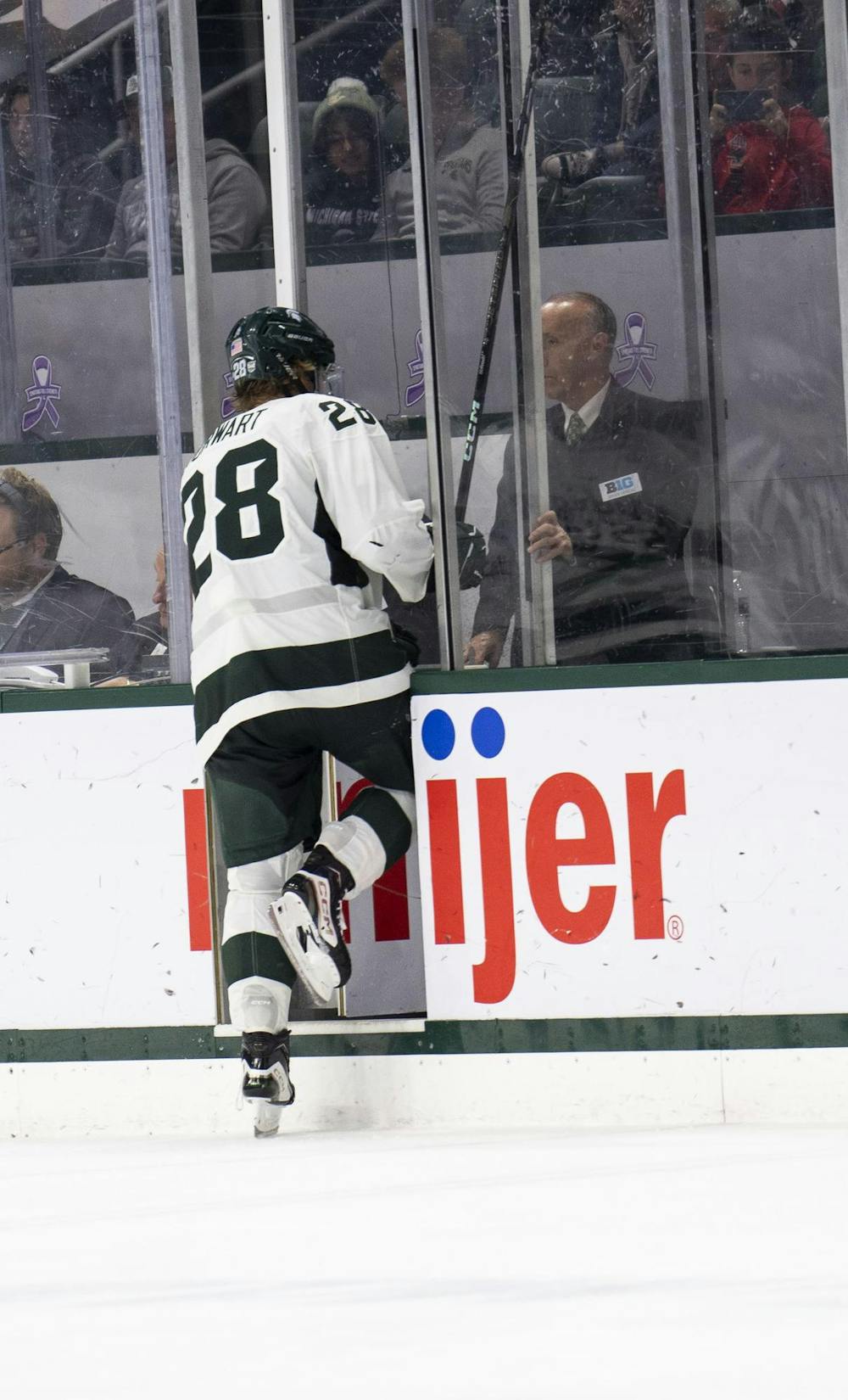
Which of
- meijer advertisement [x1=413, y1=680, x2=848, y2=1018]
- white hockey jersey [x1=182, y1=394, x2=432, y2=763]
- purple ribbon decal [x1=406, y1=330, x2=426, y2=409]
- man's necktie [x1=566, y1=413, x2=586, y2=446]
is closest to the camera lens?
meijer advertisement [x1=413, y1=680, x2=848, y2=1018]

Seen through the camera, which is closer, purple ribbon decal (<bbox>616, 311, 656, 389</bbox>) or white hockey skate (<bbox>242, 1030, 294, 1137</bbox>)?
white hockey skate (<bbox>242, 1030, 294, 1137</bbox>)

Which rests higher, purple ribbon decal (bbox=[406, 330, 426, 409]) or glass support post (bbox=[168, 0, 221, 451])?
glass support post (bbox=[168, 0, 221, 451])

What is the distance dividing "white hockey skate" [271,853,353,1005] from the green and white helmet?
0.95 meters

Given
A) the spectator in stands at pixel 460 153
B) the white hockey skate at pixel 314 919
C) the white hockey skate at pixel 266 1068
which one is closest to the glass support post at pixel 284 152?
the spectator in stands at pixel 460 153

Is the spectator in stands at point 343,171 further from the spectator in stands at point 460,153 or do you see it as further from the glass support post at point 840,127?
the glass support post at point 840,127

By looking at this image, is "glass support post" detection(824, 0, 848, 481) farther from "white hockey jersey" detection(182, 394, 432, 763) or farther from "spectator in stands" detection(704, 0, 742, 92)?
"white hockey jersey" detection(182, 394, 432, 763)

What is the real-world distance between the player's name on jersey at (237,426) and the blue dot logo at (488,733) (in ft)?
2.26

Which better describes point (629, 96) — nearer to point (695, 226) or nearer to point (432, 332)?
point (695, 226)

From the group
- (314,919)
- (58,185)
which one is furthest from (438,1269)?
(58,185)

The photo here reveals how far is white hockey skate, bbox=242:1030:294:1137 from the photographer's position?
3.27m

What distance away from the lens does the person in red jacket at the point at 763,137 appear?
11.2ft

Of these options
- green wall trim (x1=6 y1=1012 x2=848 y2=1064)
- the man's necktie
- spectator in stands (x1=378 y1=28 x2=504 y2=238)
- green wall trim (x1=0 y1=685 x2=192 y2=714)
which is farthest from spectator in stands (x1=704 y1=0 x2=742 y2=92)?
green wall trim (x1=6 y1=1012 x2=848 y2=1064)

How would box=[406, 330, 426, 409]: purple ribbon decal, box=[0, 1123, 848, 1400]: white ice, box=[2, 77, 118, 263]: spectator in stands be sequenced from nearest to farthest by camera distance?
box=[0, 1123, 848, 1400]: white ice
box=[406, 330, 426, 409]: purple ribbon decal
box=[2, 77, 118, 263]: spectator in stands

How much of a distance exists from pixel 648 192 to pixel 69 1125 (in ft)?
7.07
